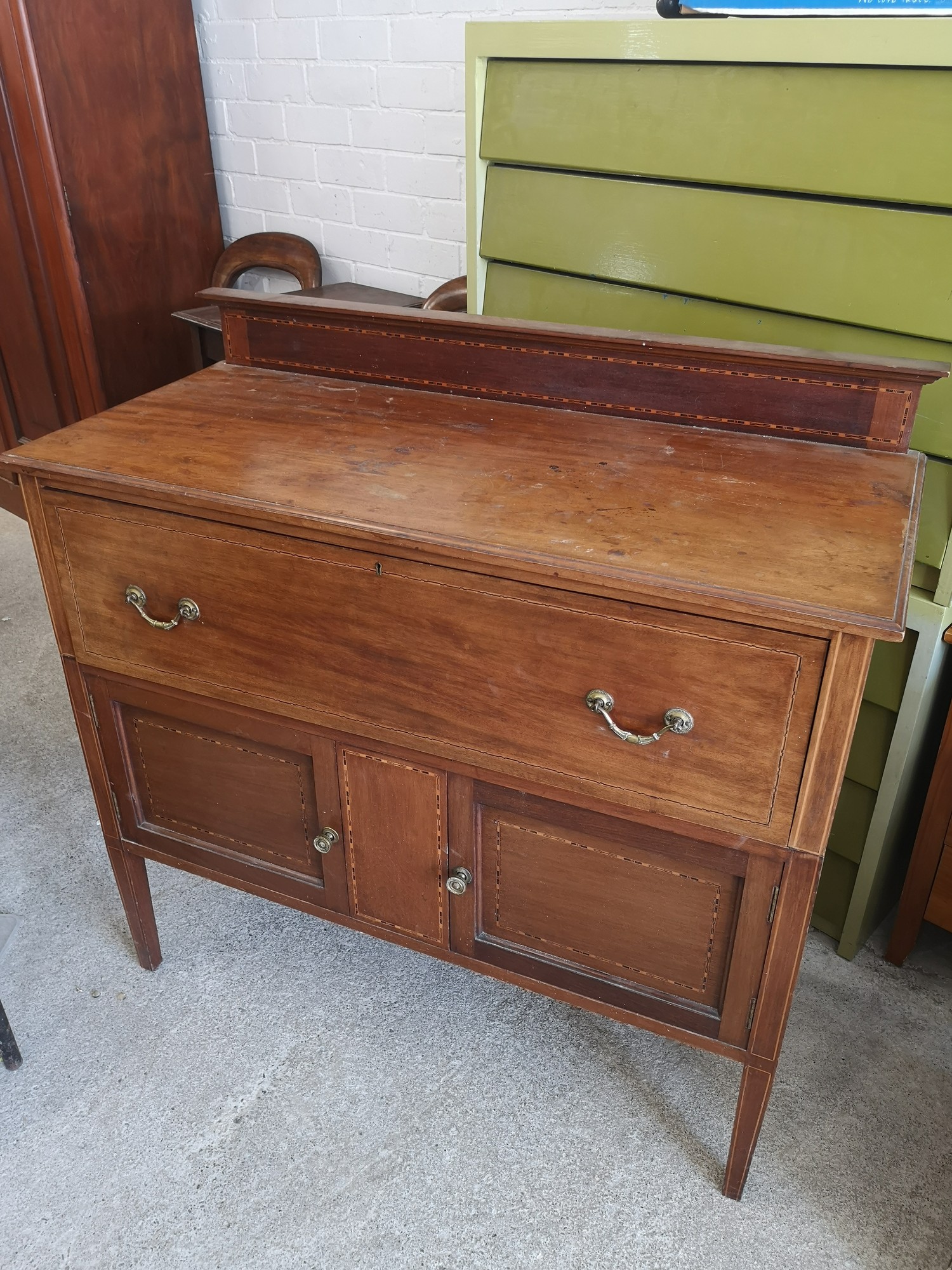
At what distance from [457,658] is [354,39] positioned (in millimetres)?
1838

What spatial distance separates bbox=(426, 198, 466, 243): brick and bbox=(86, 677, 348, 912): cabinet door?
1.43 m

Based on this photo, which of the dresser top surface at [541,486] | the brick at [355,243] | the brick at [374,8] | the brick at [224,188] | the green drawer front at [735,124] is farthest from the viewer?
the brick at [224,188]

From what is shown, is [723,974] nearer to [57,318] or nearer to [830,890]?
[830,890]

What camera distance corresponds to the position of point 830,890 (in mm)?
1805

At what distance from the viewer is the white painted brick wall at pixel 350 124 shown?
2205 mm

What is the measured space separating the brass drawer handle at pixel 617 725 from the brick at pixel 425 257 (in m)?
1.58

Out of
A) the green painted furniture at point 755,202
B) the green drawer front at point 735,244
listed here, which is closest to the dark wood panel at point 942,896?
the green painted furniture at point 755,202

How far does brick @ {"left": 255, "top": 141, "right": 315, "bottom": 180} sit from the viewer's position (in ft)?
8.30

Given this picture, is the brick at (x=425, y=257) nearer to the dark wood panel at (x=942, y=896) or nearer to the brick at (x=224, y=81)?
the brick at (x=224, y=81)

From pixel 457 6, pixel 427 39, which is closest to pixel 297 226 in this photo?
pixel 427 39

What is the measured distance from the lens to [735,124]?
1349 millimetres

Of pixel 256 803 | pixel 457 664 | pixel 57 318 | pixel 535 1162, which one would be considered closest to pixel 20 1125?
pixel 256 803

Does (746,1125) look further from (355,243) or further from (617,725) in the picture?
(355,243)

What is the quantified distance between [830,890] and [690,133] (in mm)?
1304
